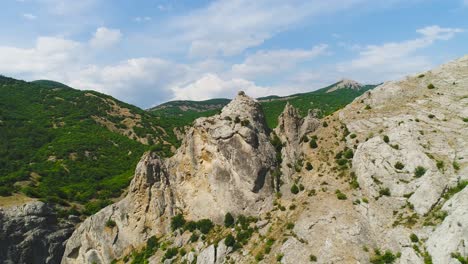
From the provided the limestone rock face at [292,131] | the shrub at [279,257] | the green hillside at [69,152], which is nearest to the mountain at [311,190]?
the limestone rock face at [292,131]

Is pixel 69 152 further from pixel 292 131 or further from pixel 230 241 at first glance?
pixel 230 241

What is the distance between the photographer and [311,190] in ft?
186

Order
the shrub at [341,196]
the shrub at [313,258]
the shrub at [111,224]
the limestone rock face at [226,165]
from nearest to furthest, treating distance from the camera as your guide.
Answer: the shrub at [313,258] < the shrub at [341,196] < the limestone rock face at [226,165] < the shrub at [111,224]

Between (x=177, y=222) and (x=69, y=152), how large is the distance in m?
91.4

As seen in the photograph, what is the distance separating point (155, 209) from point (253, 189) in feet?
64.0

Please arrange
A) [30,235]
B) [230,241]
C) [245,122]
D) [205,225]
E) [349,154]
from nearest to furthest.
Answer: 1. [230,241]
2. [349,154]
3. [205,225]
4. [245,122]
5. [30,235]

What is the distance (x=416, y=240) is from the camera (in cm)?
4253

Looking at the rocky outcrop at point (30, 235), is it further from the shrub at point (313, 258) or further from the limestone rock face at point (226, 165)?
the shrub at point (313, 258)

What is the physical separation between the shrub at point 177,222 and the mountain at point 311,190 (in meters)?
0.23

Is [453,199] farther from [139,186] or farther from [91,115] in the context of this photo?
[91,115]

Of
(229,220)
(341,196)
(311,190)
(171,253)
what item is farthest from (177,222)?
(341,196)

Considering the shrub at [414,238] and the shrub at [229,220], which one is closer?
the shrub at [414,238]

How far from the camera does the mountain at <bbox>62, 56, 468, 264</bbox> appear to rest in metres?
45.3

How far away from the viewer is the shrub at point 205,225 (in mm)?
59344
